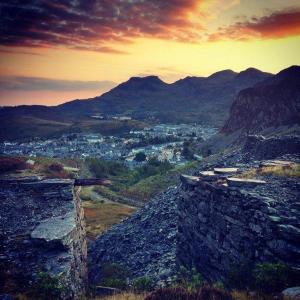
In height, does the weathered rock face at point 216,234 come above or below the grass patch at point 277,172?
below

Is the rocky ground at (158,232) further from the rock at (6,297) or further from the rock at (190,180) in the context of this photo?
the rock at (6,297)

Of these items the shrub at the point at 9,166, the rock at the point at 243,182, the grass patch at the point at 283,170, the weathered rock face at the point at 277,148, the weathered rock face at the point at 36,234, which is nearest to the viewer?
the weathered rock face at the point at 36,234

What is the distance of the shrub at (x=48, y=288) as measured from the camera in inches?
378

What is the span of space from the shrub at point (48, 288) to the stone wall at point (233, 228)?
16.4ft

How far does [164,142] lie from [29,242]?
124 m

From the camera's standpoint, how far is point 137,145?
431ft

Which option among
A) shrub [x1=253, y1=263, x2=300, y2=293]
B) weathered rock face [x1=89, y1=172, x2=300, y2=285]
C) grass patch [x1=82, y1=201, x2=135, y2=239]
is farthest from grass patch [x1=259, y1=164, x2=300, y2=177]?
grass patch [x1=82, y1=201, x2=135, y2=239]

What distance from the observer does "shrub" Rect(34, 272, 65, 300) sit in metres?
9.60

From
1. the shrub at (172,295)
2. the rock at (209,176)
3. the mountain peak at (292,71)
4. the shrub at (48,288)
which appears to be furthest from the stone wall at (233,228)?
the mountain peak at (292,71)

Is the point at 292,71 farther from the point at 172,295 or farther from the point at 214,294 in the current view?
the point at 172,295

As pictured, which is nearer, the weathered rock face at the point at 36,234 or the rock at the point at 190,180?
the weathered rock face at the point at 36,234

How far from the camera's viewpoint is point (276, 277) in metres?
8.43

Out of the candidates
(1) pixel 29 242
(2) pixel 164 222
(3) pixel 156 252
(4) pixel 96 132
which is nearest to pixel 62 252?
(1) pixel 29 242

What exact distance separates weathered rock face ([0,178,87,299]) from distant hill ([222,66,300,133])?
41.4 meters
